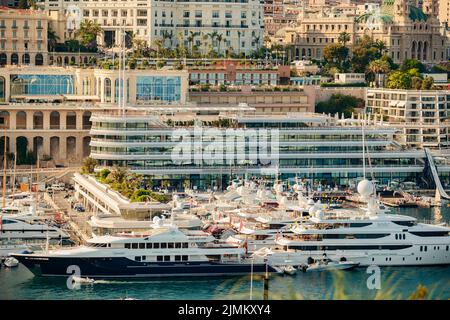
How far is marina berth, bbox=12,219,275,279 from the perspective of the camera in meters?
32.9

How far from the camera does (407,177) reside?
172 feet

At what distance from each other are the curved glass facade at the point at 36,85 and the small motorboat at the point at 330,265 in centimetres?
2678

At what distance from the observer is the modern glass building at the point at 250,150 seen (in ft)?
164

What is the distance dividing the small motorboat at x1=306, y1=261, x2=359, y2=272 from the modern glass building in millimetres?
15092

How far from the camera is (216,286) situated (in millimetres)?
32031

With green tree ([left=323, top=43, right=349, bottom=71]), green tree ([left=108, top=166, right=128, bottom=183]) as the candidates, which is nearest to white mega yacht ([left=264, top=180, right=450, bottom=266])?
green tree ([left=108, top=166, right=128, bottom=183])

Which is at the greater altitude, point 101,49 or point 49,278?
point 101,49

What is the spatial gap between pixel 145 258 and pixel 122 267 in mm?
650

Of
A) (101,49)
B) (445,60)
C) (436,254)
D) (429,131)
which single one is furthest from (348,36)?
(436,254)

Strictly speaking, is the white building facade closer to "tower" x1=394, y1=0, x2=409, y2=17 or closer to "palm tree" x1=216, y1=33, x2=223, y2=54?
"palm tree" x1=216, y1=33, x2=223, y2=54
